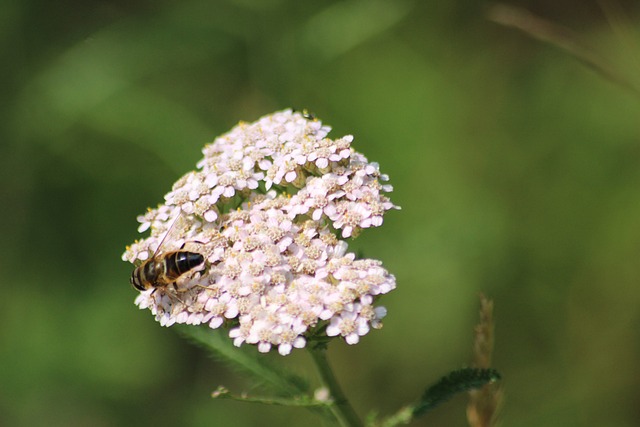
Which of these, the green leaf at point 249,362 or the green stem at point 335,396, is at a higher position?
the green leaf at point 249,362

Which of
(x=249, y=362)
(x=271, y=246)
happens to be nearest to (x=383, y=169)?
(x=249, y=362)

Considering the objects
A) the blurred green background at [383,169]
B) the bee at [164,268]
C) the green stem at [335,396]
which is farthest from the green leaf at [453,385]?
the blurred green background at [383,169]

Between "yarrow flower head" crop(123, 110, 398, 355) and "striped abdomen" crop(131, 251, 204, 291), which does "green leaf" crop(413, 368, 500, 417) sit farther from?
"striped abdomen" crop(131, 251, 204, 291)

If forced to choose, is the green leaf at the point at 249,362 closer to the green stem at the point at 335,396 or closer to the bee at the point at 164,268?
the green stem at the point at 335,396

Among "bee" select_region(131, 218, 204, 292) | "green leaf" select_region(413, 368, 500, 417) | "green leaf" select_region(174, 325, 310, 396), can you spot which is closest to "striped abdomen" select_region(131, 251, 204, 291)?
"bee" select_region(131, 218, 204, 292)

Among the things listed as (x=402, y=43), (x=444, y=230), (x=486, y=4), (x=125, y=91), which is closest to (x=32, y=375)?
(x=125, y=91)

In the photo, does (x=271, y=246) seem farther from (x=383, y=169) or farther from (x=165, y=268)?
(x=383, y=169)

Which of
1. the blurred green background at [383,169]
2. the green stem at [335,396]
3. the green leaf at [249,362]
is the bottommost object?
the green stem at [335,396]
